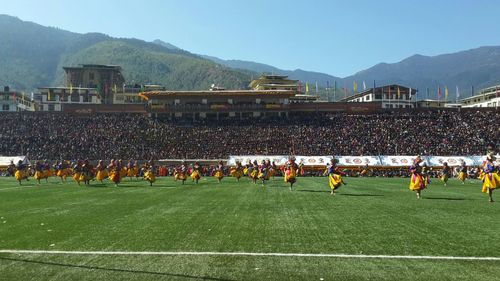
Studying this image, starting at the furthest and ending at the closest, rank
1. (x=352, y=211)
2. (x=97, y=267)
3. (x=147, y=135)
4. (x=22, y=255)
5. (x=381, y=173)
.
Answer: (x=147, y=135)
(x=381, y=173)
(x=352, y=211)
(x=22, y=255)
(x=97, y=267)

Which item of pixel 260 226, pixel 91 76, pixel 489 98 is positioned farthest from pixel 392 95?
pixel 260 226

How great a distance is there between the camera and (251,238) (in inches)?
485

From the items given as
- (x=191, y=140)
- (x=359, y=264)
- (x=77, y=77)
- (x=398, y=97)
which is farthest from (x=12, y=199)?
(x=77, y=77)

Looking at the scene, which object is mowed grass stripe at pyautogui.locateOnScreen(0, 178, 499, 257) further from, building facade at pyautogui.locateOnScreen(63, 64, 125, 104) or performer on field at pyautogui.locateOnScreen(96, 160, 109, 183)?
building facade at pyautogui.locateOnScreen(63, 64, 125, 104)

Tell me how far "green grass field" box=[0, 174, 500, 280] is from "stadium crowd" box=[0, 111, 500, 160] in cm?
5386

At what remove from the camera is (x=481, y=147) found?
7056 cm

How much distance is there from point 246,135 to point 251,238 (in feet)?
224

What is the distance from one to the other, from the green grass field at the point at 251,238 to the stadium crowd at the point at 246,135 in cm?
A: 5386

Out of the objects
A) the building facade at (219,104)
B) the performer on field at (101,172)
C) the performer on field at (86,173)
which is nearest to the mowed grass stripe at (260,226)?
the performer on field at (86,173)

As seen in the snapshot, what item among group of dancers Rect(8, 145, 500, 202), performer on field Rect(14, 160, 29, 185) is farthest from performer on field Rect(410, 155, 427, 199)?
performer on field Rect(14, 160, 29, 185)

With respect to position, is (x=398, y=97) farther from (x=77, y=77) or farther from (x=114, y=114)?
(x=77, y=77)

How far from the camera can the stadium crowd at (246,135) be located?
73.6m

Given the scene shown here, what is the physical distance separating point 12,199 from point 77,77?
457 feet

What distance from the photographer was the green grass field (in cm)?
906
